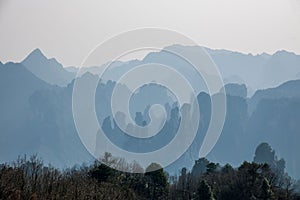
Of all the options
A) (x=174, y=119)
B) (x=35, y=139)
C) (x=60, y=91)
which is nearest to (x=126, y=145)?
(x=174, y=119)

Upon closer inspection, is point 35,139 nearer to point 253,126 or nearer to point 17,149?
point 17,149

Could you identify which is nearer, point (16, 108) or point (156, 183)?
point (156, 183)

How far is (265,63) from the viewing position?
85250mm

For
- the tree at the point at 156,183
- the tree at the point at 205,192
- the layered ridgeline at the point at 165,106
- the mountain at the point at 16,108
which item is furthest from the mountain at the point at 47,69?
the tree at the point at 205,192

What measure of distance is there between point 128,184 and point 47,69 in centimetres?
7404

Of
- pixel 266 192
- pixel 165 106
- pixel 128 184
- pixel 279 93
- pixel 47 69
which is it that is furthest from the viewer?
pixel 47 69

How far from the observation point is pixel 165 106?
6141 cm

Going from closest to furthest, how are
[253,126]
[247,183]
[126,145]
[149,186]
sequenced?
[247,183]
[149,186]
[126,145]
[253,126]

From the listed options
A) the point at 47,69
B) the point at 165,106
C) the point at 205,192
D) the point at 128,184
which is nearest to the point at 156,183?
the point at 128,184

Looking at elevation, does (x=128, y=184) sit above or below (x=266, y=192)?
above

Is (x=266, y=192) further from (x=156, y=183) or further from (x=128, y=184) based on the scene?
(x=128, y=184)

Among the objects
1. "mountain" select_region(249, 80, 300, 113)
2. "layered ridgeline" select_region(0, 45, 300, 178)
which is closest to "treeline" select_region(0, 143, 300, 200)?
"layered ridgeline" select_region(0, 45, 300, 178)

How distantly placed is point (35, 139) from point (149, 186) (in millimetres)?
56081

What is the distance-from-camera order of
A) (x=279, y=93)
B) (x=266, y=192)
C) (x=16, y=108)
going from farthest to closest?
(x=16, y=108)
(x=279, y=93)
(x=266, y=192)
